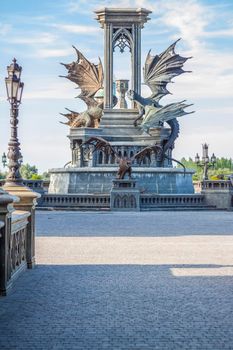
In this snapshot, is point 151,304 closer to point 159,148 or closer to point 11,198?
point 11,198

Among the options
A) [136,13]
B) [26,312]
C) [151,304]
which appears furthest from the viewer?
[136,13]

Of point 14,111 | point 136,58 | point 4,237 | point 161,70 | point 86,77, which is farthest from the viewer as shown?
point 86,77

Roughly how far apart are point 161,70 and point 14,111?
42.4 m

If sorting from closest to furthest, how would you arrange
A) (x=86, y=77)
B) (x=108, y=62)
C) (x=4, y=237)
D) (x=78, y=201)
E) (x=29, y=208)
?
(x=4, y=237)
(x=29, y=208)
(x=78, y=201)
(x=108, y=62)
(x=86, y=77)

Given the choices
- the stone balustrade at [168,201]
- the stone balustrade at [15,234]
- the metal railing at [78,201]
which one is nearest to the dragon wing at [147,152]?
the stone balustrade at [168,201]

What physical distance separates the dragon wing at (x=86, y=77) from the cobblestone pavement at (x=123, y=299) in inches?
1620

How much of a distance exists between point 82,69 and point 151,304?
51.4 meters

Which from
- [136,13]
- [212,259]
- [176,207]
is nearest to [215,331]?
[212,259]

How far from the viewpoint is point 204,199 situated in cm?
4544

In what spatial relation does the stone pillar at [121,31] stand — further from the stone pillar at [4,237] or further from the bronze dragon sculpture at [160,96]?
the stone pillar at [4,237]

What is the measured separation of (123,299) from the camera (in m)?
10.2

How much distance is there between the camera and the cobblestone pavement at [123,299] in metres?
7.72

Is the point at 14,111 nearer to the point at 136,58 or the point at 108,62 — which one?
the point at 108,62

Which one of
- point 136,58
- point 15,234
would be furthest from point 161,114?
point 15,234
